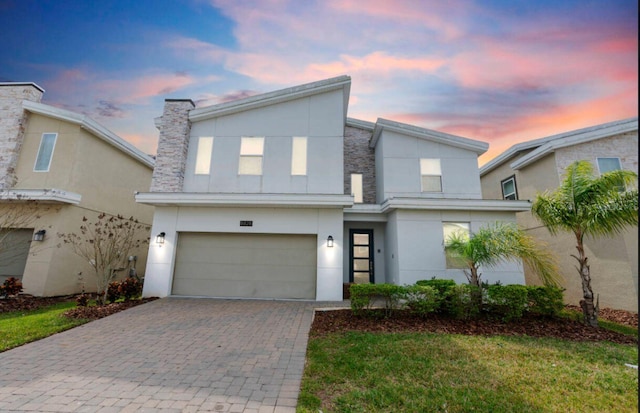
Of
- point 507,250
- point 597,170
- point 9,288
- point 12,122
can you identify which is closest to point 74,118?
point 12,122

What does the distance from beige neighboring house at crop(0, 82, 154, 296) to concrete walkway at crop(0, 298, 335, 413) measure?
543 centimetres

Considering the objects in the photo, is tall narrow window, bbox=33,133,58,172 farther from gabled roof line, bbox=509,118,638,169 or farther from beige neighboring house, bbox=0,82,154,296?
gabled roof line, bbox=509,118,638,169

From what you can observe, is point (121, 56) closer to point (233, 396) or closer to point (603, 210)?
point (233, 396)

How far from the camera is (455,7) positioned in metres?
3.18

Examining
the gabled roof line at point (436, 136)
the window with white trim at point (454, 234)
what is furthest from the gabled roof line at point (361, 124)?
the window with white trim at point (454, 234)

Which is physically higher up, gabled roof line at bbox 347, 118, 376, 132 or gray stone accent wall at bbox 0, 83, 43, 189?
gabled roof line at bbox 347, 118, 376, 132

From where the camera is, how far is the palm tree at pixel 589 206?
6113 millimetres

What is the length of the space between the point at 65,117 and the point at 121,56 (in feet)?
20.1

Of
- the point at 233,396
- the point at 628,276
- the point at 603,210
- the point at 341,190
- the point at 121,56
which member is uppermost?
the point at 121,56

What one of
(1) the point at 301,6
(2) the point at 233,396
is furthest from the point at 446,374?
(1) the point at 301,6

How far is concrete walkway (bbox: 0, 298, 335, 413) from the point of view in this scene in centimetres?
311

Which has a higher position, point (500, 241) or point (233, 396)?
point (500, 241)

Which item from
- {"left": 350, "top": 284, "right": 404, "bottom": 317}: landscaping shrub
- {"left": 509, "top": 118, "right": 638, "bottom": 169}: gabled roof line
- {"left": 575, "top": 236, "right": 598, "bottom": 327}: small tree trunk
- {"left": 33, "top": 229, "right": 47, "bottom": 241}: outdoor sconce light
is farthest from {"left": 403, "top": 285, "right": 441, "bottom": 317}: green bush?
{"left": 33, "top": 229, "right": 47, "bottom": 241}: outdoor sconce light

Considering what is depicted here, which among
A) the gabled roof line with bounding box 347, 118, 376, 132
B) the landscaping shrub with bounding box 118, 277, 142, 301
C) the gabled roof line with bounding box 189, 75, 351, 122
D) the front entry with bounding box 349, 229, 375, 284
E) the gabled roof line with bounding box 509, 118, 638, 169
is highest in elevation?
the gabled roof line with bounding box 347, 118, 376, 132
